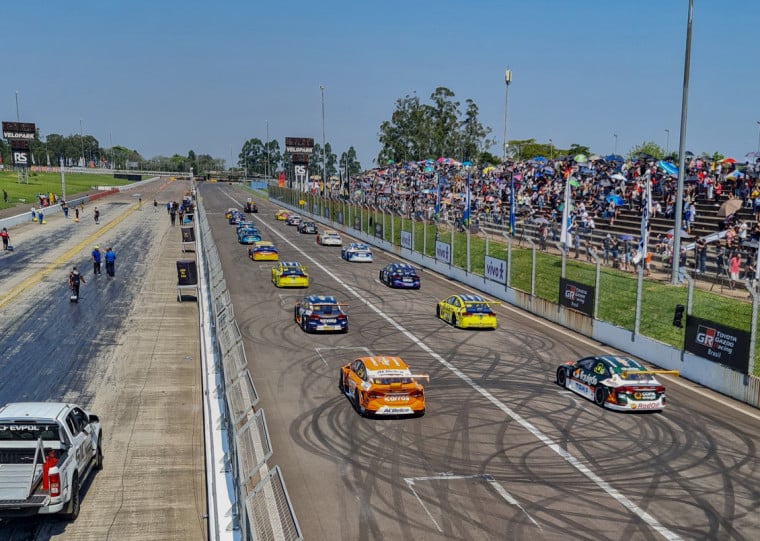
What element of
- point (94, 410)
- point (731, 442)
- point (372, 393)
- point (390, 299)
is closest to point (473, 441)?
point (372, 393)

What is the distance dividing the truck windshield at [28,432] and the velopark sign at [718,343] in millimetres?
17484

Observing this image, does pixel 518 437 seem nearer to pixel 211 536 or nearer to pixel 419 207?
pixel 211 536

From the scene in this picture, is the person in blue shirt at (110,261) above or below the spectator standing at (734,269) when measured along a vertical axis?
below

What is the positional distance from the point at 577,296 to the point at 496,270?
807cm

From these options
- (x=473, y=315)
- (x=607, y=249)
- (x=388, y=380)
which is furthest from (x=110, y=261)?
(x=388, y=380)

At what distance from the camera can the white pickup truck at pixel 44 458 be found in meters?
10.9

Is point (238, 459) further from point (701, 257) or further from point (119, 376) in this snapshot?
point (701, 257)

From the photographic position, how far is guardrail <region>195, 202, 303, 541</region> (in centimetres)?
863

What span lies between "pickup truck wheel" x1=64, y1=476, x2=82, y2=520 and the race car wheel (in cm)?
1282

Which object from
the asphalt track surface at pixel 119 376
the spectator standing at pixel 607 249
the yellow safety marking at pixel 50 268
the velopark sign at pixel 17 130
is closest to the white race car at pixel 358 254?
the asphalt track surface at pixel 119 376

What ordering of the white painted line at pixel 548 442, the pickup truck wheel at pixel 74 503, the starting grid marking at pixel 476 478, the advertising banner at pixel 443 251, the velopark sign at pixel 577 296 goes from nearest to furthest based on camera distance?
the pickup truck wheel at pixel 74 503
the white painted line at pixel 548 442
the starting grid marking at pixel 476 478
the velopark sign at pixel 577 296
the advertising banner at pixel 443 251

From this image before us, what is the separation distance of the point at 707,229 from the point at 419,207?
31.2 metres

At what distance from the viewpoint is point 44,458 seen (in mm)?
11531

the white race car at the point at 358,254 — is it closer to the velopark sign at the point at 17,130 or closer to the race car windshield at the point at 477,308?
the race car windshield at the point at 477,308
